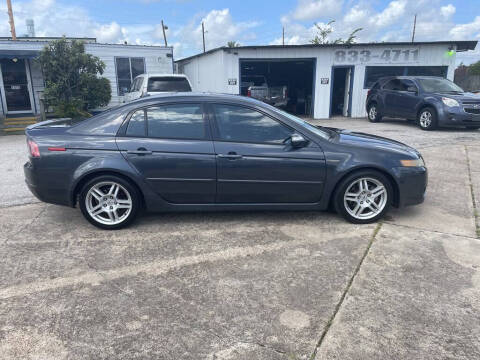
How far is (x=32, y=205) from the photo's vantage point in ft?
16.7

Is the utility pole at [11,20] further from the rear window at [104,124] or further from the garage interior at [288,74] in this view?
the rear window at [104,124]

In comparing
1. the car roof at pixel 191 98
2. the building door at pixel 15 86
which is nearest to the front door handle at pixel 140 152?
the car roof at pixel 191 98

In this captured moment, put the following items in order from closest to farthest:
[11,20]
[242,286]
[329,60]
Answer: [242,286] < [329,60] < [11,20]

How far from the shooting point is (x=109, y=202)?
13.4ft

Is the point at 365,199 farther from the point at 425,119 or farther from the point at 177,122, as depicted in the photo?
the point at 425,119

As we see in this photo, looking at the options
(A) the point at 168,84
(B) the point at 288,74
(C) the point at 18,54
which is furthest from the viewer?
(B) the point at 288,74

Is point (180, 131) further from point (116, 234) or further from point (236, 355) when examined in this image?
point (236, 355)

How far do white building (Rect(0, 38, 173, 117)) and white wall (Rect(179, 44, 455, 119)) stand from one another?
2.80 m

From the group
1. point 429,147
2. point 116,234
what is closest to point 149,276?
point 116,234

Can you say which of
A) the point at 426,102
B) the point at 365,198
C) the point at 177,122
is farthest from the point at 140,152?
the point at 426,102

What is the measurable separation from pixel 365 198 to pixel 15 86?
15.8 metres

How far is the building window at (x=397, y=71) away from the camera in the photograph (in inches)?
637

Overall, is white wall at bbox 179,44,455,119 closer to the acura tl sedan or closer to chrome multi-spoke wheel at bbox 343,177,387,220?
the acura tl sedan

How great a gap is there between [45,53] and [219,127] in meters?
11.9
